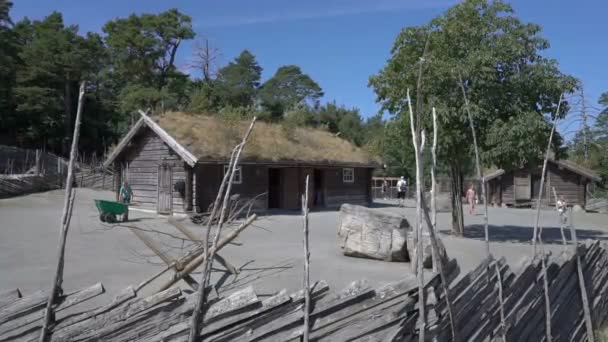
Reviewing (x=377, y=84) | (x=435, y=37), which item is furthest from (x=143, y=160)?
(x=435, y=37)

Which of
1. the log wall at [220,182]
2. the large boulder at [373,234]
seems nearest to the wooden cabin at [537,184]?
the log wall at [220,182]

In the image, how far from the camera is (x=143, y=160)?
926 inches

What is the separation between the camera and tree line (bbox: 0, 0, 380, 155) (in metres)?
40.8

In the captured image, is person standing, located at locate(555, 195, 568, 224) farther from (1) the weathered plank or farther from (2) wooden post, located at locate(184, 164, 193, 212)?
(2) wooden post, located at locate(184, 164, 193, 212)

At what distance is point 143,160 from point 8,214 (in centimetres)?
582

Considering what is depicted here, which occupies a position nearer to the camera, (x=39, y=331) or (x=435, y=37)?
(x=39, y=331)

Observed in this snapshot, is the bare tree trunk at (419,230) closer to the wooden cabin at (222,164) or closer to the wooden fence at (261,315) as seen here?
the wooden fence at (261,315)

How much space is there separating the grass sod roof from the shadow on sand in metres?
8.21

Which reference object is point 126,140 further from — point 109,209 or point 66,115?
point 66,115

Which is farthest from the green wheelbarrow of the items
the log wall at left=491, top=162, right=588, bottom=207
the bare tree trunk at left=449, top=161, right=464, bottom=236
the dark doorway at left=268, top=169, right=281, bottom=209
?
the log wall at left=491, top=162, right=588, bottom=207

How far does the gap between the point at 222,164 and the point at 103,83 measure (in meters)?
37.1

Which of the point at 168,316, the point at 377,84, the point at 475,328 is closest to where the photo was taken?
the point at 168,316

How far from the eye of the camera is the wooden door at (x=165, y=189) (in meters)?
21.5

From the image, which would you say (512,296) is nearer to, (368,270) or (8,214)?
(368,270)
